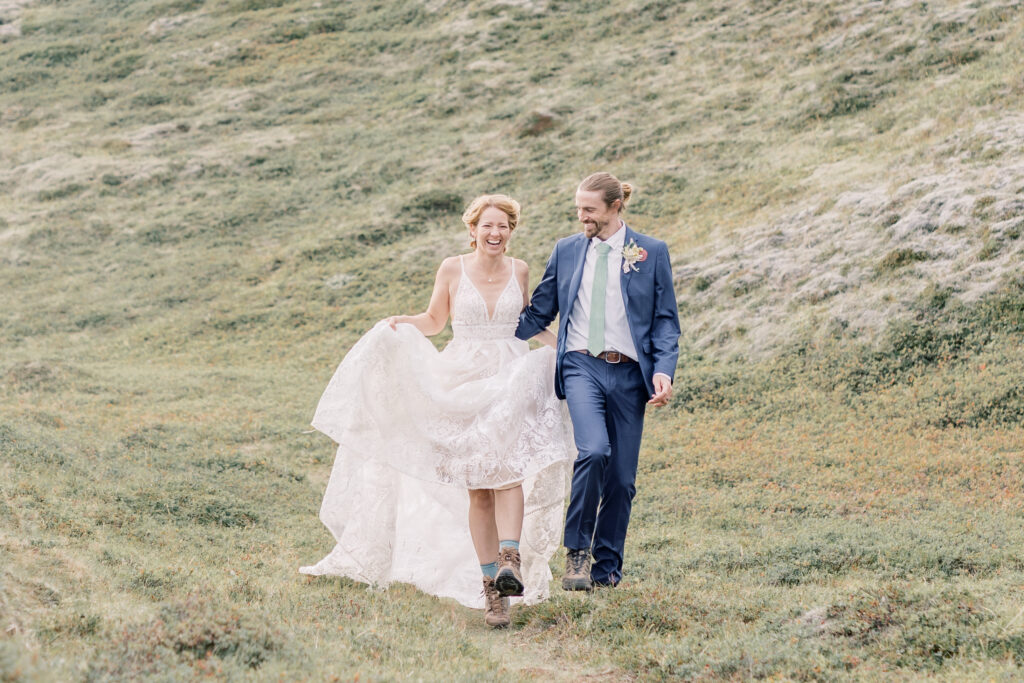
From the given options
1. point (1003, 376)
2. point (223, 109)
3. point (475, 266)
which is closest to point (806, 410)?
point (1003, 376)

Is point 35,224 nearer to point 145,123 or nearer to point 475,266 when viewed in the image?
point 145,123

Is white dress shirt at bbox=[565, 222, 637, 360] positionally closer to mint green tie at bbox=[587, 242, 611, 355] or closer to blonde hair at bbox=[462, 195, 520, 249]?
mint green tie at bbox=[587, 242, 611, 355]

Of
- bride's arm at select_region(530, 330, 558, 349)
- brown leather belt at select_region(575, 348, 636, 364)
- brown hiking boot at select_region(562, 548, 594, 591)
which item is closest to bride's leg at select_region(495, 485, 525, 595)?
brown hiking boot at select_region(562, 548, 594, 591)

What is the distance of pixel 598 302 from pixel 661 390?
84 cm

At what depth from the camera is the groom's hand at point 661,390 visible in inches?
258

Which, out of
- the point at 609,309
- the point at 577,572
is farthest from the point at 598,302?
the point at 577,572

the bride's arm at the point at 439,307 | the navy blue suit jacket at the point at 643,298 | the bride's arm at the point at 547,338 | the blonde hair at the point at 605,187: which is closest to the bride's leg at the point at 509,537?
the navy blue suit jacket at the point at 643,298

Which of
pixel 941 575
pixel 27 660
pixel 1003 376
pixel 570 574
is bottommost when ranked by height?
pixel 1003 376

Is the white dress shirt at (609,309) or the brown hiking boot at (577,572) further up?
the white dress shirt at (609,309)

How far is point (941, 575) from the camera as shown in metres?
7.32

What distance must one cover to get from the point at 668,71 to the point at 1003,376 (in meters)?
22.7

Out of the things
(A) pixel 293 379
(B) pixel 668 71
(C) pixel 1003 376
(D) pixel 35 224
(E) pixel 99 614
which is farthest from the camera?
(B) pixel 668 71

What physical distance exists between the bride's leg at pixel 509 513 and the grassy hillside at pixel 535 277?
66 cm

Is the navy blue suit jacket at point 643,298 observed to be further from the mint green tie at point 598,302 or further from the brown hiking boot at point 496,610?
the brown hiking boot at point 496,610
